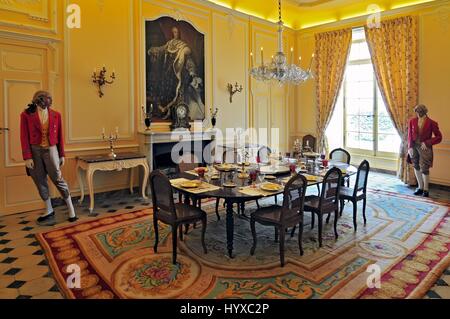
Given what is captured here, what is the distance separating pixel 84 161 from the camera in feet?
16.3

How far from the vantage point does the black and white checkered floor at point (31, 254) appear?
8.97 ft

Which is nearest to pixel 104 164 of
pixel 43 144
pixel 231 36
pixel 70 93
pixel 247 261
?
pixel 43 144

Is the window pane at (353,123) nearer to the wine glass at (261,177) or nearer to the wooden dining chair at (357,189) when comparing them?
the wooden dining chair at (357,189)

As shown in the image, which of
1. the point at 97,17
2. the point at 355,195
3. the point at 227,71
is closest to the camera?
the point at 355,195

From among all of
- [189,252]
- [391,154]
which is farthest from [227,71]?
[189,252]

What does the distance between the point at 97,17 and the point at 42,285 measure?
419 cm

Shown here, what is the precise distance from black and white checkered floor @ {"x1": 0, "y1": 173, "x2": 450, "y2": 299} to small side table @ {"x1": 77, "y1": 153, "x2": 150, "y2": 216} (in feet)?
0.99

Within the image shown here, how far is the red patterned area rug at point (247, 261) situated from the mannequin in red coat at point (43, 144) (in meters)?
0.64

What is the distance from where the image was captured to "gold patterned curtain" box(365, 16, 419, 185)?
6.70m

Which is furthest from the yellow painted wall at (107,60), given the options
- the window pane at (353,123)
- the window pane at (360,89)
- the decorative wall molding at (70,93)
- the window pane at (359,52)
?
the window pane at (353,123)

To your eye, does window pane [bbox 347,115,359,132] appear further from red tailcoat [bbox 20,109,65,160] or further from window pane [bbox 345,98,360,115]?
red tailcoat [bbox 20,109,65,160]

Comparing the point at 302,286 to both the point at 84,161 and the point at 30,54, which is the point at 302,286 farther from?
the point at 30,54

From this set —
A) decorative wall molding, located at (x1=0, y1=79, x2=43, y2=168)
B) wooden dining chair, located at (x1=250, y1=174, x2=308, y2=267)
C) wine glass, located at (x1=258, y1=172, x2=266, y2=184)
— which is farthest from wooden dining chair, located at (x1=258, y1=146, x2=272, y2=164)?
decorative wall molding, located at (x1=0, y1=79, x2=43, y2=168)
